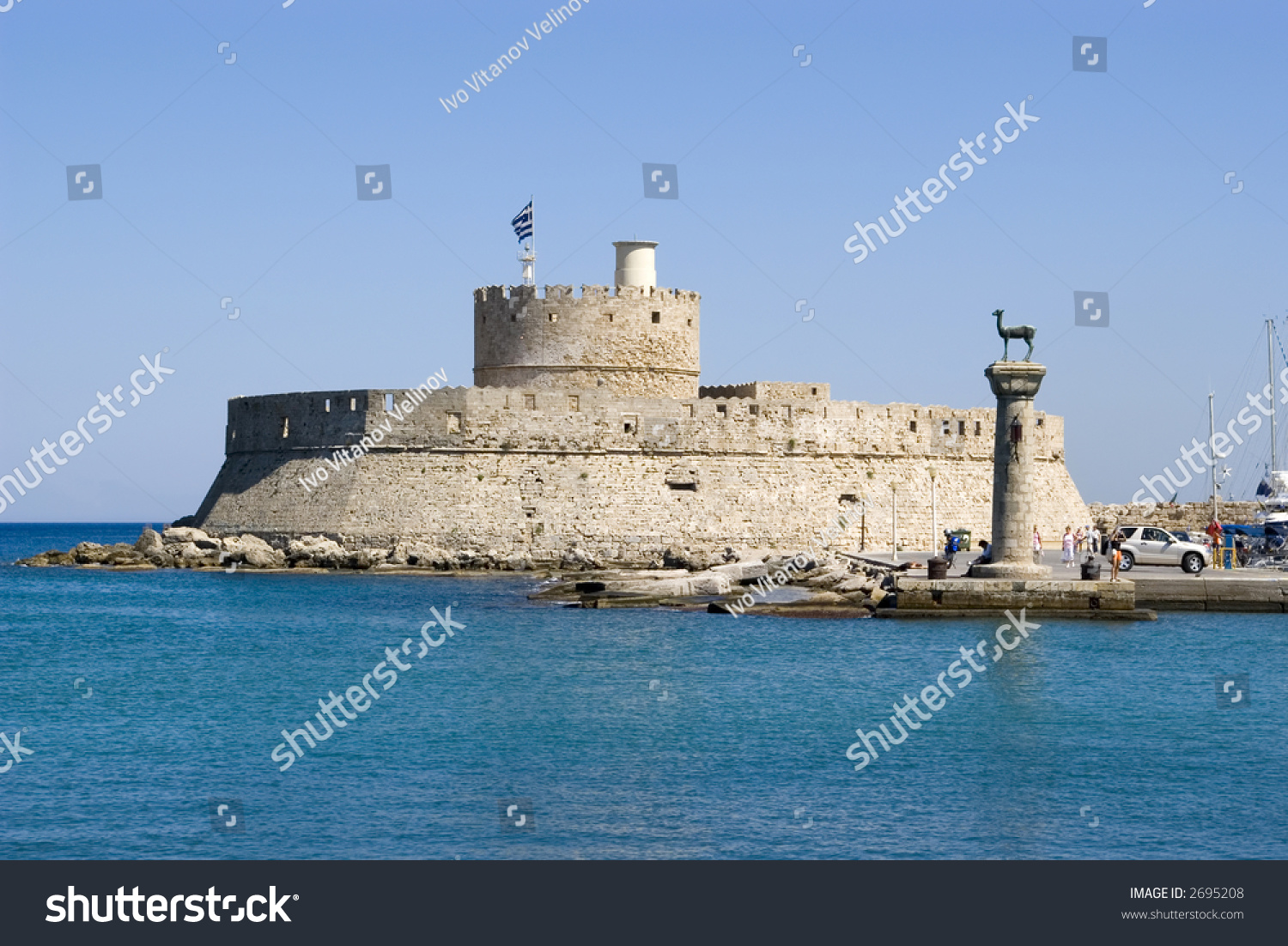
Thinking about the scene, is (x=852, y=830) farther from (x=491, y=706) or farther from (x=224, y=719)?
(x=224, y=719)

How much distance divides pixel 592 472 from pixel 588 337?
11.1 feet

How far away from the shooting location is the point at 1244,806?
471 inches

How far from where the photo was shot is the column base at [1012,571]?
22844 mm

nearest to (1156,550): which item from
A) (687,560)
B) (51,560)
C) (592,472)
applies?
(687,560)

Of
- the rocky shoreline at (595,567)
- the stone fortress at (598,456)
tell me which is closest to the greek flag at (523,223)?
the stone fortress at (598,456)

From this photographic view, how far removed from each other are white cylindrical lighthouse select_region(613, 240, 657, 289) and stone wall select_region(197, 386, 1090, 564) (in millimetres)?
3288

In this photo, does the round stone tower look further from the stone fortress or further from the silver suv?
the silver suv

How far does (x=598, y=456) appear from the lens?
34.3m

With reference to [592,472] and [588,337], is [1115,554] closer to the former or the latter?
[592,472]

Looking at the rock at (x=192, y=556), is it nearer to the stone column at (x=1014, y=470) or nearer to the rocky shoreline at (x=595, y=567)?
the rocky shoreline at (x=595, y=567)

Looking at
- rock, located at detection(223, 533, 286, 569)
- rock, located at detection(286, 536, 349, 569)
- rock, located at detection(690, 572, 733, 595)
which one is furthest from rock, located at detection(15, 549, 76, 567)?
rock, located at detection(690, 572, 733, 595)

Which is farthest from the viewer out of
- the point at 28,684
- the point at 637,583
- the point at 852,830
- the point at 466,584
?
the point at 466,584

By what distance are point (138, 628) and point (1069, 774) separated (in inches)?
670
